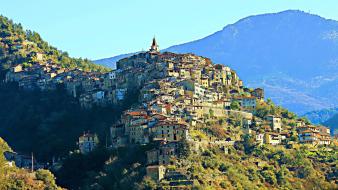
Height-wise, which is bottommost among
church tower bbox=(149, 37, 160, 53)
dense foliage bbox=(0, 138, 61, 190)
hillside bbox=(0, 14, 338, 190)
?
dense foliage bbox=(0, 138, 61, 190)

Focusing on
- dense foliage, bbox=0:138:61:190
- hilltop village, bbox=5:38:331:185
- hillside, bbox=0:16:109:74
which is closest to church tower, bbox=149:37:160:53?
hilltop village, bbox=5:38:331:185

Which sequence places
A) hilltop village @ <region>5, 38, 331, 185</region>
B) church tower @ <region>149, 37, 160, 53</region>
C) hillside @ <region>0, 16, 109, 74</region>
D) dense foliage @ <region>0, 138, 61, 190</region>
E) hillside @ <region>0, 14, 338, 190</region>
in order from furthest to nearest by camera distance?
hillside @ <region>0, 16, 109, 74</region> → church tower @ <region>149, 37, 160, 53</region> → hilltop village @ <region>5, 38, 331, 185</region> → hillside @ <region>0, 14, 338, 190</region> → dense foliage @ <region>0, 138, 61, 190</region>

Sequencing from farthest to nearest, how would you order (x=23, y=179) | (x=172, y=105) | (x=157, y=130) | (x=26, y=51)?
(x=26, y=51), (x=172, y=105), (x=157, y=130), (x=23, y=179)

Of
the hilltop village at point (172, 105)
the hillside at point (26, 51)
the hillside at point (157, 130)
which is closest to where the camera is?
the hillside at point (157, 130)

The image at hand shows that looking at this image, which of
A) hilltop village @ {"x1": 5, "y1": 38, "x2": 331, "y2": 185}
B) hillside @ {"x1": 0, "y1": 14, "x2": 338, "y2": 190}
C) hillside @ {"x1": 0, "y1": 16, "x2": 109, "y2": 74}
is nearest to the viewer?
hillside @ {"x1": 0, "y1": 14, "x2": 338, "y2": 190}

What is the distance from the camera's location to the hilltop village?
243 feet

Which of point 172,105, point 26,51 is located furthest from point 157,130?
point 26,51

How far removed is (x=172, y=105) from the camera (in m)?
82.9

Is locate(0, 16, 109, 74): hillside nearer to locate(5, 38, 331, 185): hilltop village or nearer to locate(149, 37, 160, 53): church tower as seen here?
locate(5, 38, 331, 185): hilltop village

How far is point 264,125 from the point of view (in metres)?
87.9

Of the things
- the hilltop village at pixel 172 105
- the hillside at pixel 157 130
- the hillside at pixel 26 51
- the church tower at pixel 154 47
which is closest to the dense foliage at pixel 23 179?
the hillside at pixel 157 130

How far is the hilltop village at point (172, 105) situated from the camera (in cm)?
7397

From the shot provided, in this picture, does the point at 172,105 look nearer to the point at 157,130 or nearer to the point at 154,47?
the point at 157,130

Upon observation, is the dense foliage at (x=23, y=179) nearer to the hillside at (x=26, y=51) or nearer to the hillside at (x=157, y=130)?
the hillside at (x=157, y=130)
